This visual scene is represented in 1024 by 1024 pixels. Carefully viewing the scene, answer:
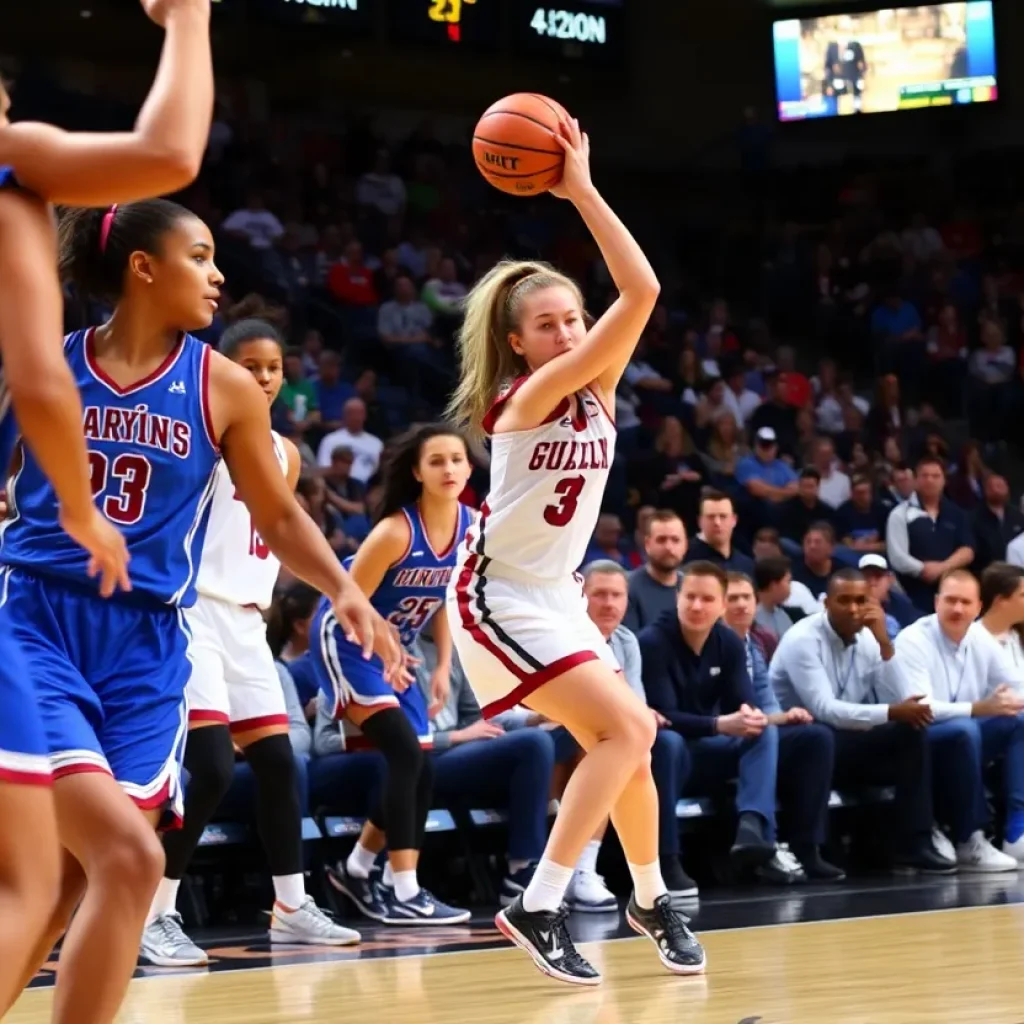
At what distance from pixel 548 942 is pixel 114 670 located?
1.95 m

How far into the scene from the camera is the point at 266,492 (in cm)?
→ 336

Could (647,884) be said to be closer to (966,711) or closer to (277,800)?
(277,800)

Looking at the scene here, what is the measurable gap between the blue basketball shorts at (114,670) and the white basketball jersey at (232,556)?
2.62m

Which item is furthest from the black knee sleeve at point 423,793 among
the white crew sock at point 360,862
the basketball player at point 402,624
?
the white crew sock at point 360,862

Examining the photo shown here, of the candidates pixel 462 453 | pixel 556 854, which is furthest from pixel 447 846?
pixel 556 854

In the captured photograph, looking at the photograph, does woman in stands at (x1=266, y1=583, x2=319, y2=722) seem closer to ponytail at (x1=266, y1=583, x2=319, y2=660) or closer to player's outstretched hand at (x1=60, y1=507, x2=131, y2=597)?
ponytail at (x1=266, y1=583, x2=319, y2=660)

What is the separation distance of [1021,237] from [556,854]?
1387 centimetres

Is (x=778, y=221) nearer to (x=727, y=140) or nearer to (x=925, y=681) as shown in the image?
(x=727, y=140)

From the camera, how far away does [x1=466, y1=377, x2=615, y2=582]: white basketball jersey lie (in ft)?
16.1

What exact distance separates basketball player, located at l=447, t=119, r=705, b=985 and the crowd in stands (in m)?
1.58

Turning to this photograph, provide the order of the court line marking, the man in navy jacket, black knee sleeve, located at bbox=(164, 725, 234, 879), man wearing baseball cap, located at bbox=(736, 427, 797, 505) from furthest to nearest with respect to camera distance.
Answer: man wearing baseball cap, located at bbox=(736, 427, 797, 505)
the man in navy jacket
black knee sleeve, located at bbox=(164, 725, 234, 879)
the court line marking

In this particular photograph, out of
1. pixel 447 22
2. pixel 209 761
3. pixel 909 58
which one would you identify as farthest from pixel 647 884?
pixel 909 58

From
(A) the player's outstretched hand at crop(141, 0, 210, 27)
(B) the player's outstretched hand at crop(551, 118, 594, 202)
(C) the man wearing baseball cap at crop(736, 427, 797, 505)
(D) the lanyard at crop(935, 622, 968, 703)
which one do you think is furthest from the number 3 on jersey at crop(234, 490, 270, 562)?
(C) the man wearing baseball cap at crop(736, 427, 797, 505)

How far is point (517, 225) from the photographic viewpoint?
643 inches
